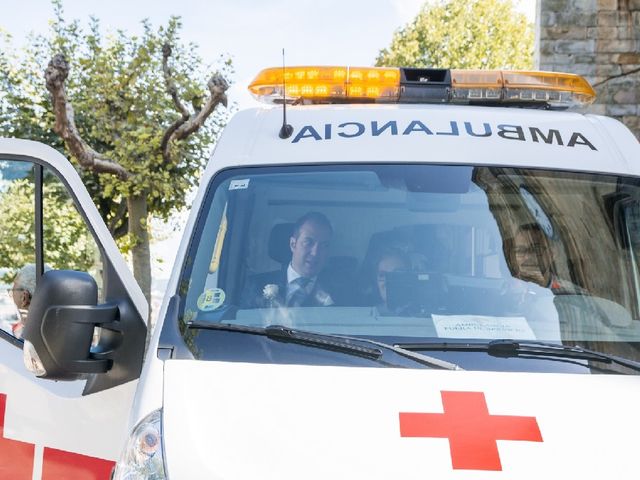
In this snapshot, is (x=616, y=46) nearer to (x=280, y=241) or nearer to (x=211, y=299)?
(x=280, y=241)

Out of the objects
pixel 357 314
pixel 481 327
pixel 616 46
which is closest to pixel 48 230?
pixel 357 314

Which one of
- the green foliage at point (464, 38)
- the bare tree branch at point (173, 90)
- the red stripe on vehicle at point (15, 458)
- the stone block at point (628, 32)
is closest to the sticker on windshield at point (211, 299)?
the red stripe on vehicle at point (15, 458)

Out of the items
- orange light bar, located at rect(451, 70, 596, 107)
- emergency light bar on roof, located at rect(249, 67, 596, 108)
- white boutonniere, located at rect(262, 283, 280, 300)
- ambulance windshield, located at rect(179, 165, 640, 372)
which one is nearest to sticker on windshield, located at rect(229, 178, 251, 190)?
ambulance windshield, located at rect(179, 165, 640, 372)

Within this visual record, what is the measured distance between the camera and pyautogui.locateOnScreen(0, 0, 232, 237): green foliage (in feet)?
59.2

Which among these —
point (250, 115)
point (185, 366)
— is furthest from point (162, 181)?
point (185, 366)

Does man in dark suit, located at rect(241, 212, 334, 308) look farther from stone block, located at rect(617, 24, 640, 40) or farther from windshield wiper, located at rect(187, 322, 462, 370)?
stone block, located at rect(617, 24, 640, 40)

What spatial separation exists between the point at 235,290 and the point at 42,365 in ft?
2.01

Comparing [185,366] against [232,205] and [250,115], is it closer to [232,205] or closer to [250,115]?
[232,205]

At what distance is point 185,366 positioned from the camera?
9.53ft

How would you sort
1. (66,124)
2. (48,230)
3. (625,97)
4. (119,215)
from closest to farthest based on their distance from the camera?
(48,230) < (66,124) < (625,97) < (119,215)

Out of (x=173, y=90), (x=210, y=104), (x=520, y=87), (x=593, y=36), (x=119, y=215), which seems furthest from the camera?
(x=119, y=215)

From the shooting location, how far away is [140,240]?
18.0 metres

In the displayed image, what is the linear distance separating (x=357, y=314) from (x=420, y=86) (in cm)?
166

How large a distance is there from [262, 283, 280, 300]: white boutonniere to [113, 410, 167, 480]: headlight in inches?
24.1
